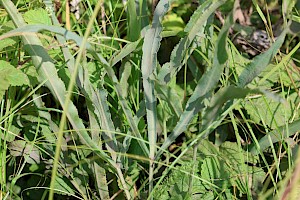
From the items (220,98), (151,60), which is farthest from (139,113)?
(220,98)

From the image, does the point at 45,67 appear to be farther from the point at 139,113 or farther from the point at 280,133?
the point at 280,133

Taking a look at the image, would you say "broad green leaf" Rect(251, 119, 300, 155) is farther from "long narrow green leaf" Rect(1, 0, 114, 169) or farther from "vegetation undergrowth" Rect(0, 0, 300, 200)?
"long narrow green leaf" Rect(1, 0, 114, 169)

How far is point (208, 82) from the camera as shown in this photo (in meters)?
1.01

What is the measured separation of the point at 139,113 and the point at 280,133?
321 mm

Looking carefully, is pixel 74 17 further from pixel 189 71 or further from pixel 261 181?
pixel 261 181

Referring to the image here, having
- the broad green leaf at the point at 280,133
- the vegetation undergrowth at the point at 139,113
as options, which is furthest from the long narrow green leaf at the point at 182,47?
the broad green leaf at the point at 280,133

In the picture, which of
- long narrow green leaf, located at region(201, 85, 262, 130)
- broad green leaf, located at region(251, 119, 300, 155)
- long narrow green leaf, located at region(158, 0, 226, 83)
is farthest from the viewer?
broad green leaf, located at region(251, 119, 300, 155)

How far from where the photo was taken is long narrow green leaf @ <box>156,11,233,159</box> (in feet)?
3.03

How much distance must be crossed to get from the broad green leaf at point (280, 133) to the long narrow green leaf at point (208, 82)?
0.22m

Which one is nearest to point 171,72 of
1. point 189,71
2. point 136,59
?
point 136,59

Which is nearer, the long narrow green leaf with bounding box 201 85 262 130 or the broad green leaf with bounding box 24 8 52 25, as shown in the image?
the long narrow green leaf with bounding box 201 85 262 130

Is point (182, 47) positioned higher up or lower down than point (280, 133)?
higher up

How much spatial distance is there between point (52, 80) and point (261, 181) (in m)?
0.53

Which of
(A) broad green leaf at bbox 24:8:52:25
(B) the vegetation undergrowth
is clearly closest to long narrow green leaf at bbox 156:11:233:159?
(B) the vegetation undergrowth
